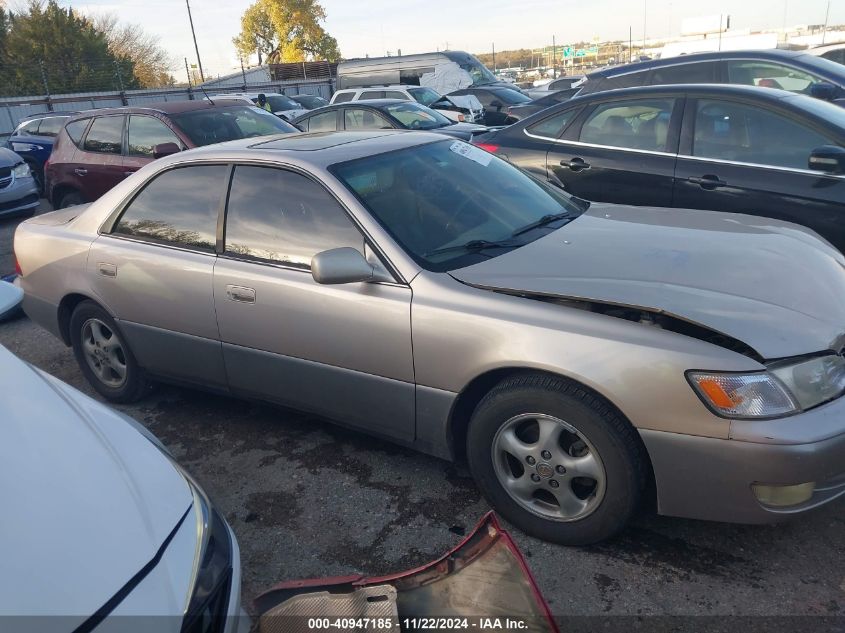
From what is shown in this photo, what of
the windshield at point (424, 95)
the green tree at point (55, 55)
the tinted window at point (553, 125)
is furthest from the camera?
the green tree at point (55, 55)

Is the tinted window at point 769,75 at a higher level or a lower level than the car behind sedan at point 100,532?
higher

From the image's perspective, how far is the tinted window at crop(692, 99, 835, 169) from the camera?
4.45m

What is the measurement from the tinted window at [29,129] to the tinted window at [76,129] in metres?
6.31

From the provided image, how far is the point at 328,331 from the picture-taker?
121 inches

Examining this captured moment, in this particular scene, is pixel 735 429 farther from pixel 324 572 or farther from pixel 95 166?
pixel 95 166

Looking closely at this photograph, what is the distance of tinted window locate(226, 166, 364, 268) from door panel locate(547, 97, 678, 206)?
2.69 meters

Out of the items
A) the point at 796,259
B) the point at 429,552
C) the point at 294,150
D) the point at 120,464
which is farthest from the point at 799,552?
the point at 294,150

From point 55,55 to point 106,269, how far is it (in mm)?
33151

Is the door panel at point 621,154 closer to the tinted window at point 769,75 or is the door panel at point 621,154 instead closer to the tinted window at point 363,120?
the tinted window at point 769,75

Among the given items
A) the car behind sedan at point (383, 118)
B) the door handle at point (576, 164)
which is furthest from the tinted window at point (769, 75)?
the car behind sedan at point (383, 118)

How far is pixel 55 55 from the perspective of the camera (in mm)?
31234

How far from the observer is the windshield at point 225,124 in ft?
24.7

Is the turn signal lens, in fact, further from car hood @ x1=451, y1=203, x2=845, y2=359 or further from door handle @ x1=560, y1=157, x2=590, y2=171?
door handle @ x1=560, y1=157, x2=590, y2=171

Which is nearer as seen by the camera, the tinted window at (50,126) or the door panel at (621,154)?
the door panel at (621,154)
